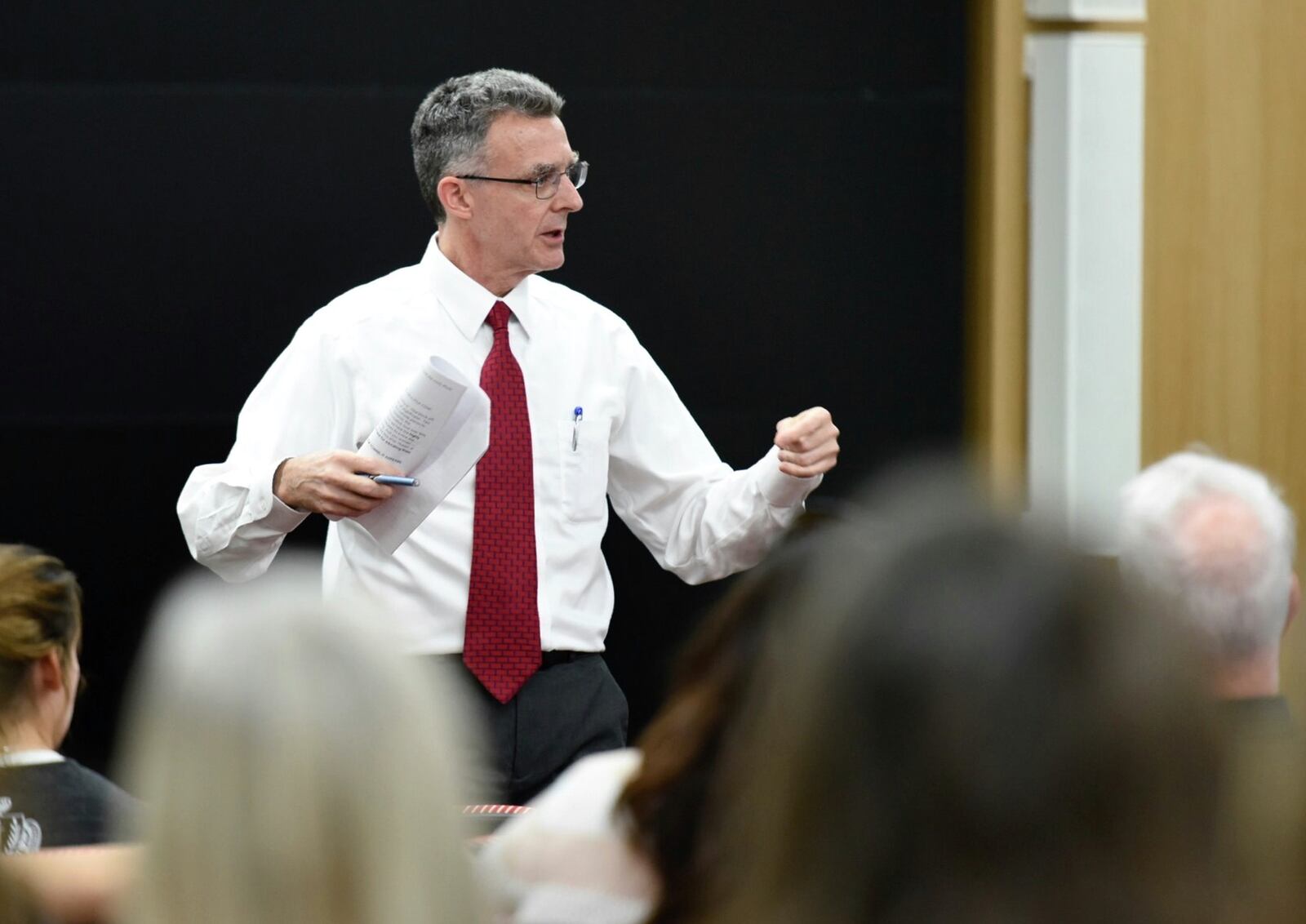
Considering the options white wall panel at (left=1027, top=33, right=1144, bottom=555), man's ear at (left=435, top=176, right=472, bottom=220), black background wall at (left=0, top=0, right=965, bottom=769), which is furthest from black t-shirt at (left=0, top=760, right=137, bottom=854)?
white wall panel at (left=1027, top=33, right=1144, bottom=555)

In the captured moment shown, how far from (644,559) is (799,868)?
2853mm

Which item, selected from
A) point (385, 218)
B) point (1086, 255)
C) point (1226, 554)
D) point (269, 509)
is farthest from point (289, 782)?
point (1086, 255)

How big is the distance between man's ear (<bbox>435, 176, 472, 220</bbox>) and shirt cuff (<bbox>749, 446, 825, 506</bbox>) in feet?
2.29

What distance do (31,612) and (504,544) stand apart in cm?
104

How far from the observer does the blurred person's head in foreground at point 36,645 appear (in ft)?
6.22

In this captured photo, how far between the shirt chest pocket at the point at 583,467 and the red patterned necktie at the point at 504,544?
7cm

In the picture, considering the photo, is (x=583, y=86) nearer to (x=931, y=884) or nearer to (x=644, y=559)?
(x=644, y=559)

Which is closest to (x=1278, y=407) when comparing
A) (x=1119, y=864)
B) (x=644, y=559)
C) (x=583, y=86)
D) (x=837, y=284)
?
(x=837, y=284)

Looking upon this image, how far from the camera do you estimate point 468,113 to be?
3025mm

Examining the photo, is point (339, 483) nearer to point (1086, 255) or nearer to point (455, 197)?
point (455, 197)

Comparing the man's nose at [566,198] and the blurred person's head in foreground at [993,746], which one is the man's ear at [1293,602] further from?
the man's nose at [566,198]

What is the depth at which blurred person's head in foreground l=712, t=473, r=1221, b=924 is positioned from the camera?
2.50ft

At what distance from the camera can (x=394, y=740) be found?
2.79 feet

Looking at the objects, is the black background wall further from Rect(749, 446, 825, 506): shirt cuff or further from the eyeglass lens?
Rect(749, 446, 825, 506): shirt cuff
